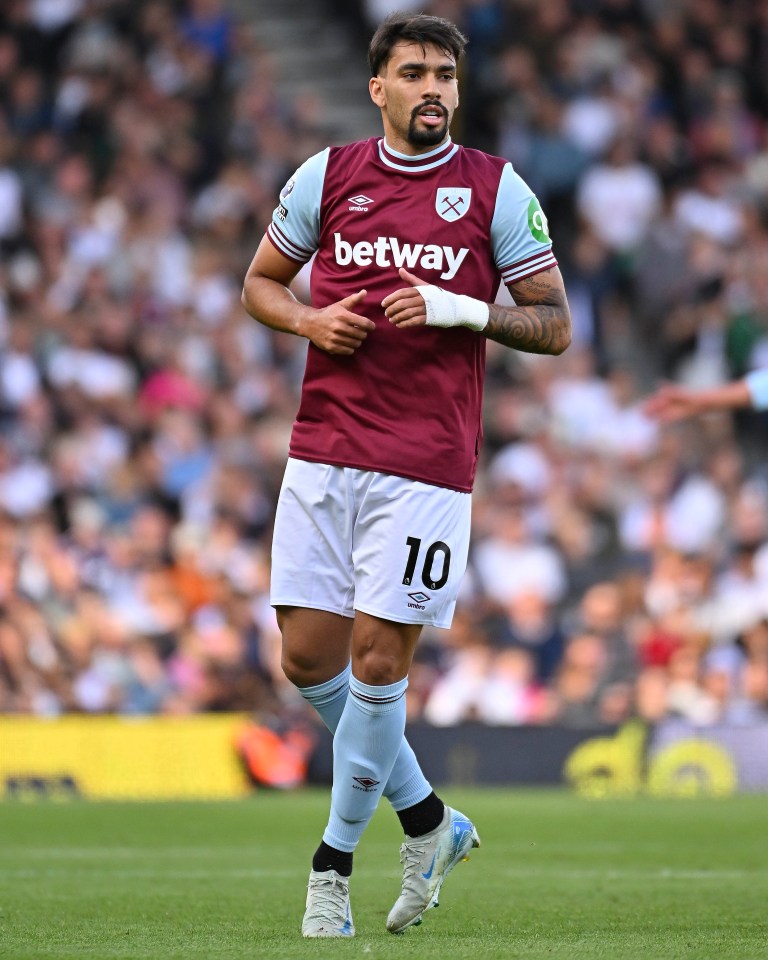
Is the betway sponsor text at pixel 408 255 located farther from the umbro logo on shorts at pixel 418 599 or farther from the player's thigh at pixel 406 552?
the umbro logo on shorts at pixel 418 599

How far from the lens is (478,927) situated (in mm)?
5801

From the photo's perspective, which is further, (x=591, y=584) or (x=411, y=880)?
(x=591, y=584)

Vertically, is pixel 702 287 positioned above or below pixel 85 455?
above

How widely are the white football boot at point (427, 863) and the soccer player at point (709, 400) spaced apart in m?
1.48

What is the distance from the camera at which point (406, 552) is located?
18.5 ft

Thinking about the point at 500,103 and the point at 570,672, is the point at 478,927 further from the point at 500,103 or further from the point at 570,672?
the point at 500,103

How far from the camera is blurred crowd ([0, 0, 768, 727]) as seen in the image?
14.2m

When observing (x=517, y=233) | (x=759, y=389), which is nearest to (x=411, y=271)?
(x=517, y=233)

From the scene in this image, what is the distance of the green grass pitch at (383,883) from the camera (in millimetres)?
5289

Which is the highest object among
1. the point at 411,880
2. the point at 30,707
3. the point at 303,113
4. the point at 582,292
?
the point at 303,113

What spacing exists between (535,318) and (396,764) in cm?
143

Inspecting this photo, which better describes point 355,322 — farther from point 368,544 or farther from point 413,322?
point 368,544

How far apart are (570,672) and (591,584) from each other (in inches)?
53.0

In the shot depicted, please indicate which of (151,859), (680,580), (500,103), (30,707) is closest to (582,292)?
(500,103)
